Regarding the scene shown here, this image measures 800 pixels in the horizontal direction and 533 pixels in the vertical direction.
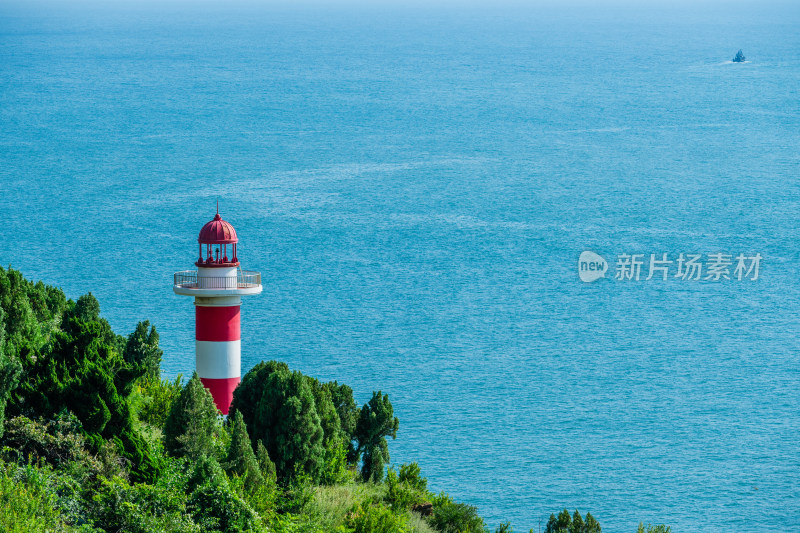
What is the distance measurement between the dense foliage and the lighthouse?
3.23ft

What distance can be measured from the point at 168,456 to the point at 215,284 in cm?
703

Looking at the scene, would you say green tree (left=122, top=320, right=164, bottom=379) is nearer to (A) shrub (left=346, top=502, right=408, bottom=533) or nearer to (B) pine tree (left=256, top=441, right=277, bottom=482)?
(B) pine tree (left=256, top=441, right=277, bottom=482)

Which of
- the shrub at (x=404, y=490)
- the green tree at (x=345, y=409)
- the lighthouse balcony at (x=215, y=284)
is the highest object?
the lighthouse balcony at (x=215, y=284)

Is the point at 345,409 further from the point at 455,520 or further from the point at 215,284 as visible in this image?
the point at 455,520

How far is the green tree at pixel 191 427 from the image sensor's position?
1800 cm

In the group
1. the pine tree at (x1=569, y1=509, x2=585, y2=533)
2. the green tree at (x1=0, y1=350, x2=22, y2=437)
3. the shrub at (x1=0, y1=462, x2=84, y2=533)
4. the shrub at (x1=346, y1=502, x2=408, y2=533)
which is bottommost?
the pine tree at (x1=569, y1=509, x2=585, y2=533)

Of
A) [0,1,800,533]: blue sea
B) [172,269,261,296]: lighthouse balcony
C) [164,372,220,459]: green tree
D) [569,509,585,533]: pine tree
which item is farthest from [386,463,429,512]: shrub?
[0,1,800,533]: blue sea

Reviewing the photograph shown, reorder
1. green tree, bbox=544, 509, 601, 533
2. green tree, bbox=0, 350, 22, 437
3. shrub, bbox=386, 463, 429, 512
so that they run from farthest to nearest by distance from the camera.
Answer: green tree, bbox=544, 509, 601, 533 → shrub, bbox=386, 463, 429, 512 → green tree, bbox=0, 350, 22, 437

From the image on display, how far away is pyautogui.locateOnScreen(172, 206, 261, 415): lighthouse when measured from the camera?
24.8 meters

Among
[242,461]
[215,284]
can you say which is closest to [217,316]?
[215,284]

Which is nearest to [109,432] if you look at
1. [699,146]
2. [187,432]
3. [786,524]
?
[187,432]

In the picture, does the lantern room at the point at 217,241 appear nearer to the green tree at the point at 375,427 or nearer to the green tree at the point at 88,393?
the green tree at the point at 375,427

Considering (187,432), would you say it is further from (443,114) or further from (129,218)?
(443,114)

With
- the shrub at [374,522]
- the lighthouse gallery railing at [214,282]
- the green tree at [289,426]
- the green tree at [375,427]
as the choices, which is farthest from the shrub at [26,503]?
the green tree at [375,427]
